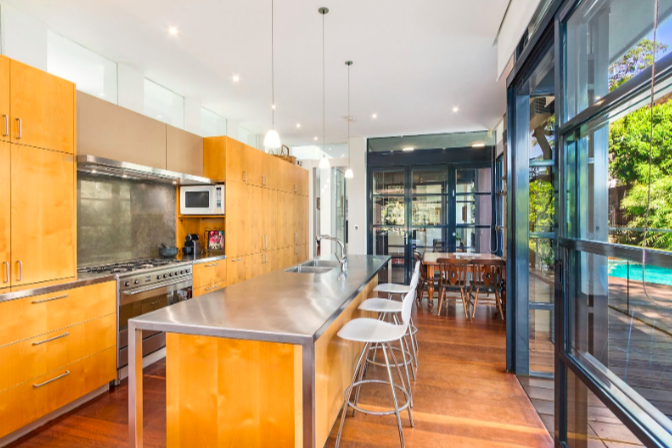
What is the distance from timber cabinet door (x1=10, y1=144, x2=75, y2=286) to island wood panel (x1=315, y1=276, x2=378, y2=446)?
6.53 ft

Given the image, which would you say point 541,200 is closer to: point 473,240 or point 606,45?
point 606,45

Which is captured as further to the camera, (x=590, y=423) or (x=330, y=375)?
(x=330, y=375)

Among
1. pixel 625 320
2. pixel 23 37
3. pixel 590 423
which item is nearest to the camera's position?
pixel 625 320

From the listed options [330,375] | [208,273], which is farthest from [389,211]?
[330,375]

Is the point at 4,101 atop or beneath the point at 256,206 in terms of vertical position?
atop

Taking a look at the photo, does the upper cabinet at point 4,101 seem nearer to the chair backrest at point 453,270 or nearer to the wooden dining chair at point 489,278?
the chair backrest at point 453,270

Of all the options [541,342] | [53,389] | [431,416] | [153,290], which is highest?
[153,290]

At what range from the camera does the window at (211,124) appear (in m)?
5.26

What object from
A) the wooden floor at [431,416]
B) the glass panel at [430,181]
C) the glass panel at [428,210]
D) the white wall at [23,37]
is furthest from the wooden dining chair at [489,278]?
the white wall at [23,37]

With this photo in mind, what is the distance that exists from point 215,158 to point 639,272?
414 centimetres

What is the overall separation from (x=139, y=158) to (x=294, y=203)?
316 cm

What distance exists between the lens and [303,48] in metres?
3.50

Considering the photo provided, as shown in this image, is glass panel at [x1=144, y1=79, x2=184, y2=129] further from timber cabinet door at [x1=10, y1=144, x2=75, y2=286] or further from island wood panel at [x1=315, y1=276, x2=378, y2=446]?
island wood panel at [x1=315, y1=276, x2=378, y2=446]

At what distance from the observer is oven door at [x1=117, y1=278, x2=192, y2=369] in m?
2.86
